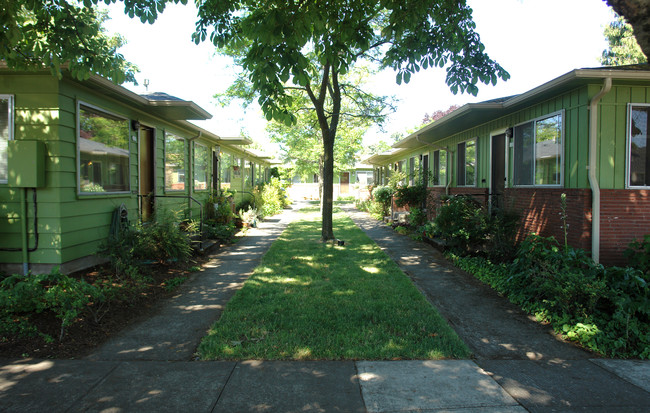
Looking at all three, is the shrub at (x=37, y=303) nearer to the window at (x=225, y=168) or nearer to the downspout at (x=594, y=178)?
the downspout at (x=594, y=178)

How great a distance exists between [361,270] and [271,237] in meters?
4.67

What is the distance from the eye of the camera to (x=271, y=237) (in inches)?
431

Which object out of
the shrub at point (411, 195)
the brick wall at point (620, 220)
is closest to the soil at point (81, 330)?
the brick wall at point (620, 220)

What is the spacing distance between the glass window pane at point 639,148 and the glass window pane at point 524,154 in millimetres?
1637

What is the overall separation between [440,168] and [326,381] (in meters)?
10.6

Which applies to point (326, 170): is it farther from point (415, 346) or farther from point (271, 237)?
point (415, 346)

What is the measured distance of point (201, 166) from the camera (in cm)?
1202

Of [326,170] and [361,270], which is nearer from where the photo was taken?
[361,270]

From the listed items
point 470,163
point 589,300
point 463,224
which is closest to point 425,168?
point 470,163

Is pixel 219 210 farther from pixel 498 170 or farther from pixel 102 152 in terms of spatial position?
pixel 498 170

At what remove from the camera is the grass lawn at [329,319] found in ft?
11.8

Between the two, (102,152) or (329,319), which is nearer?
(329,319)

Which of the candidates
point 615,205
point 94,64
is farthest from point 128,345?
point 615,205

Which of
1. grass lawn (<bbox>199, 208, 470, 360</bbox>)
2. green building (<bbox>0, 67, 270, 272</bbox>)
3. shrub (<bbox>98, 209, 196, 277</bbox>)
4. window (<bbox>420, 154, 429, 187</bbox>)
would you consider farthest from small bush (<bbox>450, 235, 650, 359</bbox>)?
window (<bbox>420, 154, 429, 187</bbox>)
